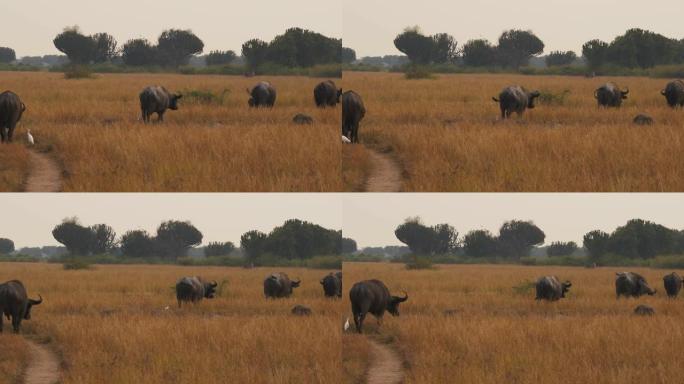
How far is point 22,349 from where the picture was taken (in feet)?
70.1

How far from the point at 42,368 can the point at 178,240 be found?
278ft

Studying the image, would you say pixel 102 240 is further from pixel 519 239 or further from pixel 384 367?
pixel 384 367

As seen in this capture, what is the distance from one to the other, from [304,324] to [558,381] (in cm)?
629

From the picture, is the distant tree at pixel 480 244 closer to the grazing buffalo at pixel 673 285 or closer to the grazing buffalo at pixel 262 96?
the grazing buffalo at pixel 673 285

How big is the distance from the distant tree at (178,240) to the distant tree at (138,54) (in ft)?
57.9

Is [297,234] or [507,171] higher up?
[507,171]

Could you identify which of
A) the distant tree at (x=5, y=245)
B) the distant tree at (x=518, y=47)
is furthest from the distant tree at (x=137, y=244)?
the distant tree at (x=518, y=47)

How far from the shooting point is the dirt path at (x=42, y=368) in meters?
18.2

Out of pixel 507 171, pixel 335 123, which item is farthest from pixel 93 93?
pixel 507 171

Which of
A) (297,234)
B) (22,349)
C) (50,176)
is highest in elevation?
(50,176)

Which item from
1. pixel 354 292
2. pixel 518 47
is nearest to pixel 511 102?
pixel 354 292

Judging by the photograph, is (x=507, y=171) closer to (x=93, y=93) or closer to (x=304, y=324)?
(x=304, y=324)

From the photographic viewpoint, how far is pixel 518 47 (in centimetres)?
10844

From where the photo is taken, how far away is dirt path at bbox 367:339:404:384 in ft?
55.7
